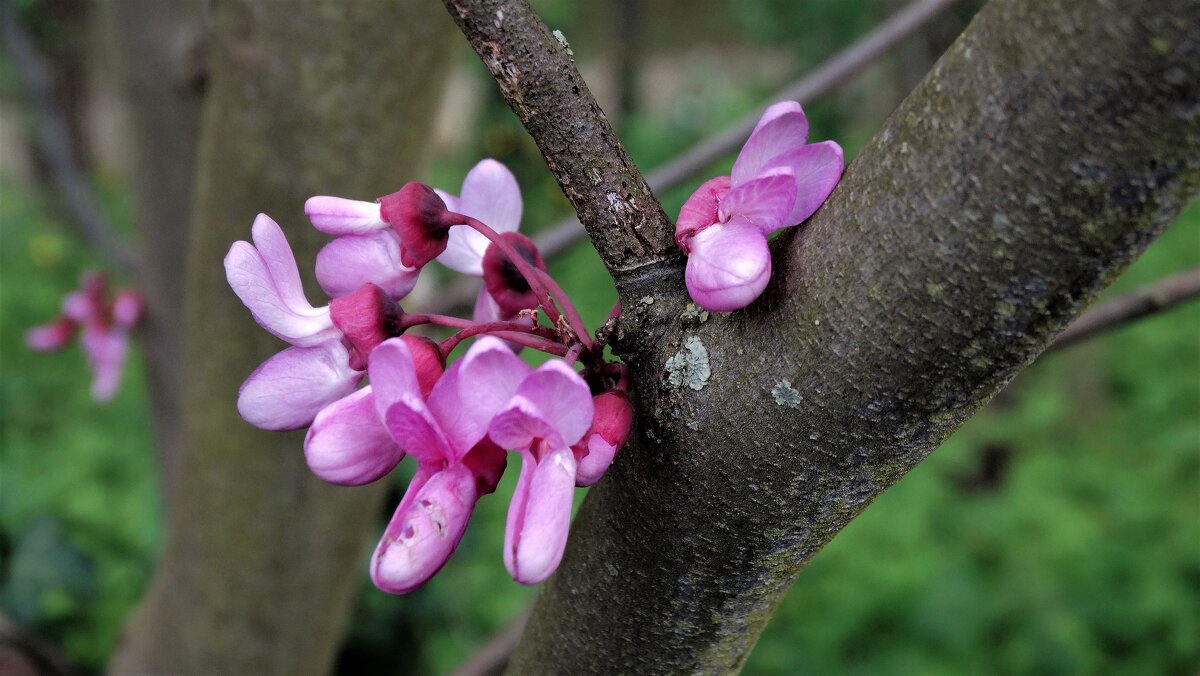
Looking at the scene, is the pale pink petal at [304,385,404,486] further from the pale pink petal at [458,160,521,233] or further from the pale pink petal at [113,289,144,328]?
the pale pink petal at [113,289,144,328]

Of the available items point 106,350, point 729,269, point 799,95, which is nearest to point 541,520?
point 729,269

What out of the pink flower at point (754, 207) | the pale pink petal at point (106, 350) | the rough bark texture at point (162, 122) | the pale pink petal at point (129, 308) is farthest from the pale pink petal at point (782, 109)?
the pale pink petal at point (106, 350)

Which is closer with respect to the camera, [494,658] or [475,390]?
[475,390]

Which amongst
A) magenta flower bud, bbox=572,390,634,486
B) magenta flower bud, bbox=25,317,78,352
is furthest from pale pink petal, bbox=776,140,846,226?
magenta flower bud, bbox=25,317,78,352

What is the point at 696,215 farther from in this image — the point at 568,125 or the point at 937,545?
the point at 937,545

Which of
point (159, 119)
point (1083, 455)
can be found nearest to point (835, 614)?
point (1083, 455)

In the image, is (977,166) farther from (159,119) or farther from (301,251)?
(159,119)
